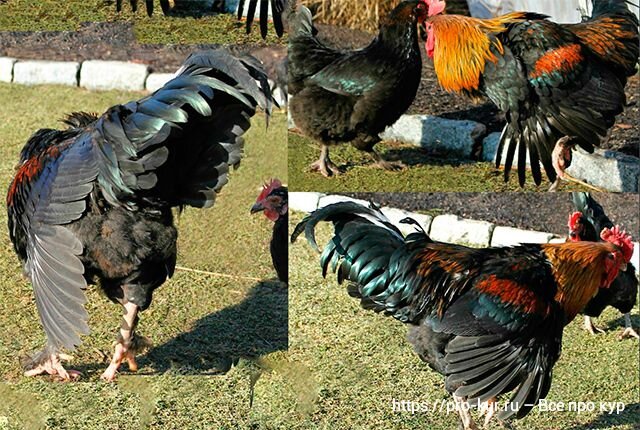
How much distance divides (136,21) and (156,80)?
97 cm

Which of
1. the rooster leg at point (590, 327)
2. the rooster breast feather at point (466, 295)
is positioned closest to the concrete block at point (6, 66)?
the rooster breast feather at point (466, 295)

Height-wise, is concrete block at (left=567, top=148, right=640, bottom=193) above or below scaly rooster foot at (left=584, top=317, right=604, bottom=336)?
above

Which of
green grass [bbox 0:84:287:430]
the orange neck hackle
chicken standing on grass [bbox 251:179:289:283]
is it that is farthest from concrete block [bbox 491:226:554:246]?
the orange neck hackle

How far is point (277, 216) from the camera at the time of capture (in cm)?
607

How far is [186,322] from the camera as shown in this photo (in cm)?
575

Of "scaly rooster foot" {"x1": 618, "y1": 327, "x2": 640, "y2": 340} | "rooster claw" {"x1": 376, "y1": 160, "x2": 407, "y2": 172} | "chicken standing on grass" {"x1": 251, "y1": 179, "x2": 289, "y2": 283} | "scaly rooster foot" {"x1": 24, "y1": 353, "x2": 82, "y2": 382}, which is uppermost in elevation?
"rooster claw" {"x1": 376, "y1": 160, "x2": 407, "y2": 172}

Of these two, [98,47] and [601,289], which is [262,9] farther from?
[601,289]

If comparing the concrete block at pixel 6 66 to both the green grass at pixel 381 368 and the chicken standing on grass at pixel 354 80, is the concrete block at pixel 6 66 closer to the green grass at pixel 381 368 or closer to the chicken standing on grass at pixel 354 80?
the chicken standing on grass at pixel 354 80

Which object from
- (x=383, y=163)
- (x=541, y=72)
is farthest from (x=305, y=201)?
(x=541, y=72)

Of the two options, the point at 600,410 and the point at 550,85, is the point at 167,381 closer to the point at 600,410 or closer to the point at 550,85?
the point at 600,410

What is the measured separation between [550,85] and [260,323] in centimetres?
234

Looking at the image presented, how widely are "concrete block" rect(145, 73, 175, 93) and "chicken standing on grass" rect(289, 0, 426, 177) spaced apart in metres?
1.23

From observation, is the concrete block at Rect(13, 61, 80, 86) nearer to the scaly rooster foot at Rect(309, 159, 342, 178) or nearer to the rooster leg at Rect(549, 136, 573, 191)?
the scaly rooster foot at Rect(309, 159, 342, 178)

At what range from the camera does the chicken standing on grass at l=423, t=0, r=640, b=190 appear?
5754 millimetres
